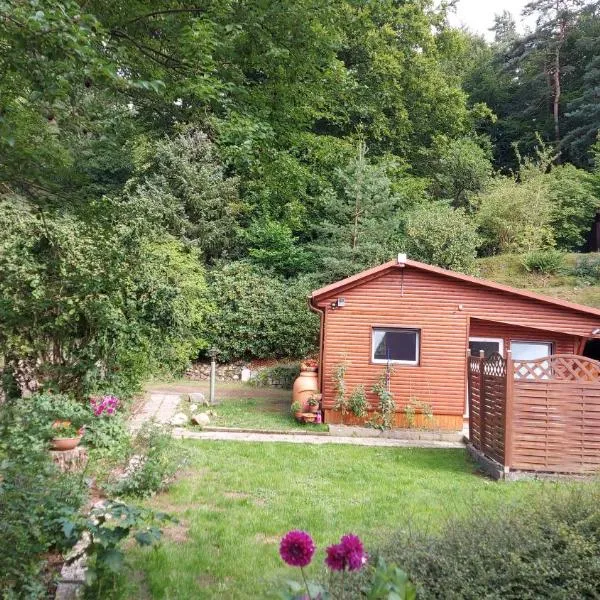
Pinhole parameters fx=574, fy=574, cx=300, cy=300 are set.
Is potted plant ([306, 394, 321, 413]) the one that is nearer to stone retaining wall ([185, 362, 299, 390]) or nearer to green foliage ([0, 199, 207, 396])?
green foliage ([0, 199, 207, 396])

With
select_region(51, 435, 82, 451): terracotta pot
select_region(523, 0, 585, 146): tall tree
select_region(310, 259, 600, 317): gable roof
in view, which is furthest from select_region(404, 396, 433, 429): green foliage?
select_region(523, 0, 585, 146): tall tree

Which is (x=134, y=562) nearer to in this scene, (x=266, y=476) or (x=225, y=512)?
(x=225, y=512)

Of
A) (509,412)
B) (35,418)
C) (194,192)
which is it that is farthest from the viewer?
(194,192)

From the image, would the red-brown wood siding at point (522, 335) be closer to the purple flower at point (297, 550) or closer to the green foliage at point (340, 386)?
the green foliage at point (340, 386)

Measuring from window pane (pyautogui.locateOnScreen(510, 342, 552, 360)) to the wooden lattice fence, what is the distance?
421cm

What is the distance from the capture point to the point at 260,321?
62.4 feet

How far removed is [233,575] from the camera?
4070 millimetres

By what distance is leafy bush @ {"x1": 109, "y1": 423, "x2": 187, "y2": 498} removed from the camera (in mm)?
5680

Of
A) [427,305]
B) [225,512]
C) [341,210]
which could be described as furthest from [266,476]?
[341,210]

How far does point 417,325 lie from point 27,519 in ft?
30.4

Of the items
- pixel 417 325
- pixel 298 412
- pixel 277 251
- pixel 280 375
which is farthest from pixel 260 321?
pixel 417 325

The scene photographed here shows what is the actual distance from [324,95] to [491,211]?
1808cm

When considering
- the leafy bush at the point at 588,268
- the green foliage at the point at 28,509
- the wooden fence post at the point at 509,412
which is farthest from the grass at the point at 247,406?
the leafy bush at the point at 588,268

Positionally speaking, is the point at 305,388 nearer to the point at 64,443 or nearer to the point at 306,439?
the point at 306,439
